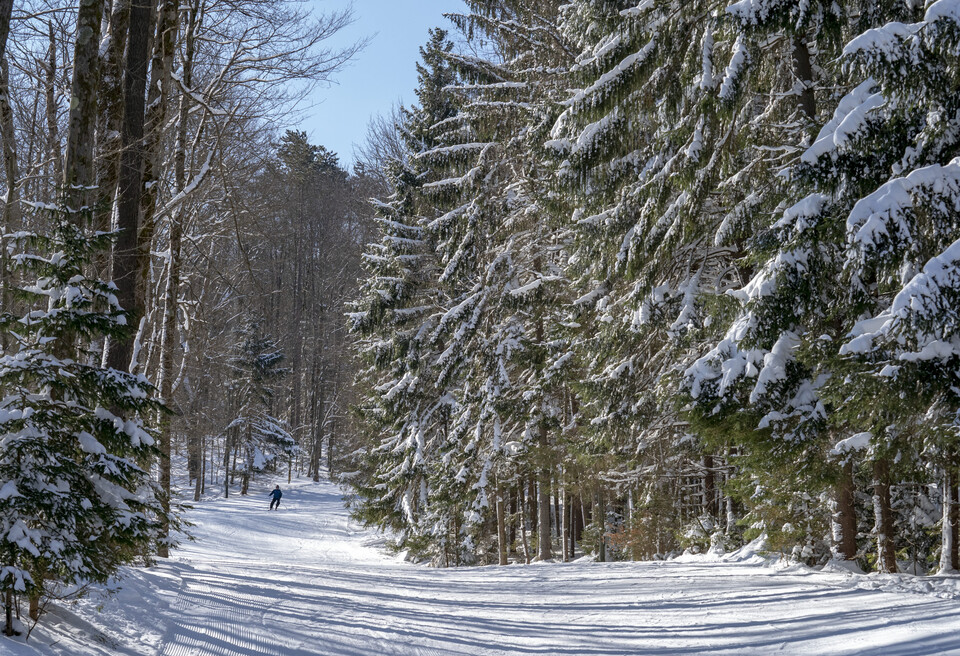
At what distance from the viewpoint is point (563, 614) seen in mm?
7641

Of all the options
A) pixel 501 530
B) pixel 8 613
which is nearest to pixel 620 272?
pixel 8 613

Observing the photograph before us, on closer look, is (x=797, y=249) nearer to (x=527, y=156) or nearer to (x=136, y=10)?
(x=136, y=10)

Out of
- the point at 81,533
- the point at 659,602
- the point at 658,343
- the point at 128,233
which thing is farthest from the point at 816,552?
the point at 128,233

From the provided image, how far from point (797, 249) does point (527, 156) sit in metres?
9.24

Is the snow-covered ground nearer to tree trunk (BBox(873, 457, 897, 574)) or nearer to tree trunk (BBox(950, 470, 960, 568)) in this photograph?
tree trunk (BBox(873, 457, 897, 574))

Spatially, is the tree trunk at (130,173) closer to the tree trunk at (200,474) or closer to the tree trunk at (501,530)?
the tree trunk at (501,530)

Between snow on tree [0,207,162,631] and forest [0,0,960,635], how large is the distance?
23 millimetres

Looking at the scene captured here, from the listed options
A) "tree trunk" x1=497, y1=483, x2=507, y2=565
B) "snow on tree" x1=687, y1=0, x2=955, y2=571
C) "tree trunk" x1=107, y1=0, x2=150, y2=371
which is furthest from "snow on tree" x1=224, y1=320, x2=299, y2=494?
"snow on tree" x1=687, y1=0, x2=955, y2=571

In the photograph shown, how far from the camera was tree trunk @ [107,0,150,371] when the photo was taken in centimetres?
830

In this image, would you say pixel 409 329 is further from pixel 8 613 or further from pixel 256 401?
pixel 256 401

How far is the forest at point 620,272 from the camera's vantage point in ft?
18.8

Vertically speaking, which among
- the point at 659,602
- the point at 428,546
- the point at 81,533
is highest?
the point at 81,533

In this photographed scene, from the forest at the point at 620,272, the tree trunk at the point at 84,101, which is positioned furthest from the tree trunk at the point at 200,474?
the tree trunk at the point at 84,101

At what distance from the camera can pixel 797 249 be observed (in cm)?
693
